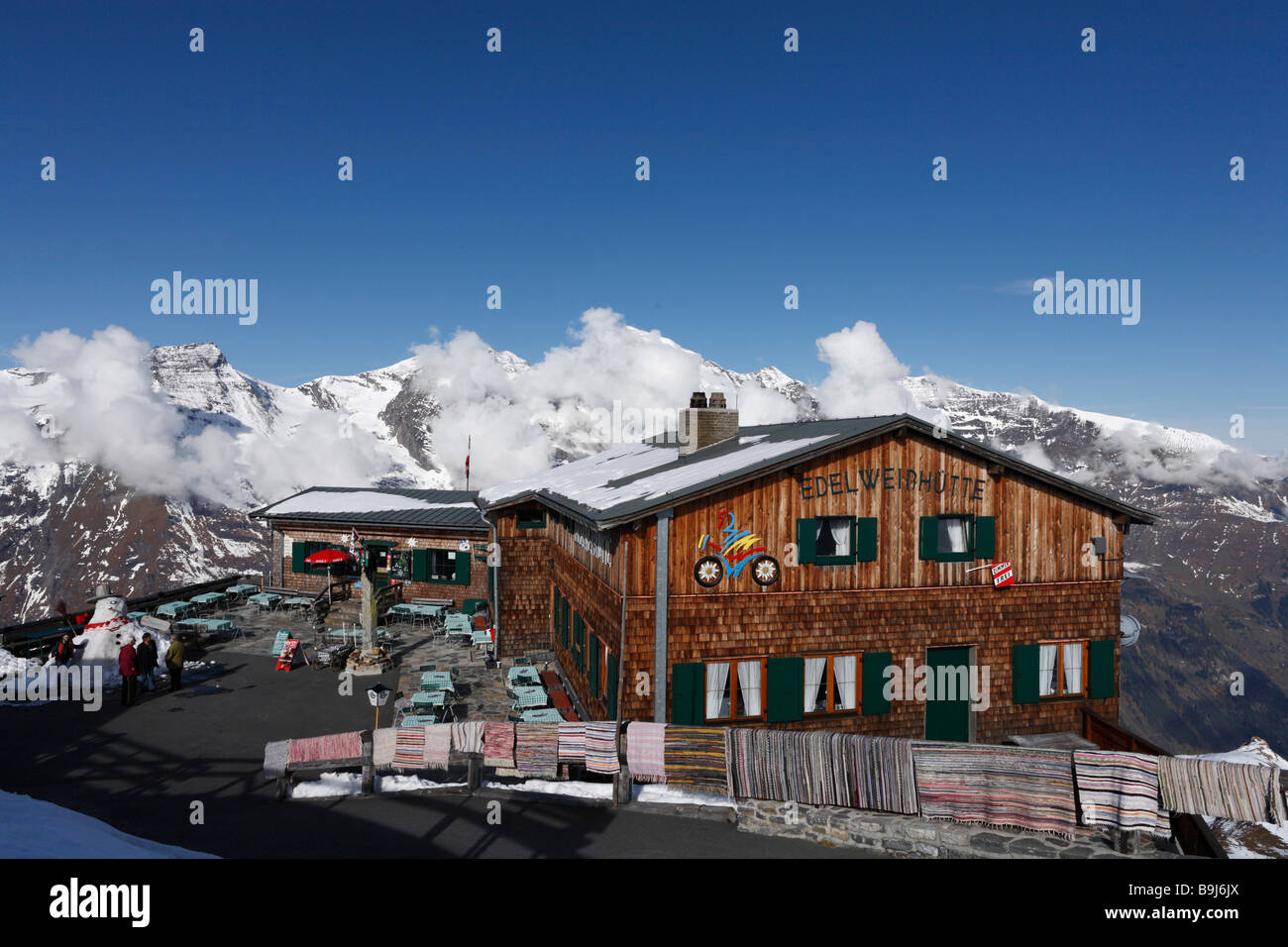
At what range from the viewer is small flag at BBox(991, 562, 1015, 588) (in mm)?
15320

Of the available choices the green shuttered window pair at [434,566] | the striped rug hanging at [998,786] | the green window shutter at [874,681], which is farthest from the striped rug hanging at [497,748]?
the green shuttered window pair at [434,566]

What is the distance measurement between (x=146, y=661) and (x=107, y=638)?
2103mm

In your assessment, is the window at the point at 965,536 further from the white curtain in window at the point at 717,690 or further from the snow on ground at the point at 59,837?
the snow on ground at the point at 59,837

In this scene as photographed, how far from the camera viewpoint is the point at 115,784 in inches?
467

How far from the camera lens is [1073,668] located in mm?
15914

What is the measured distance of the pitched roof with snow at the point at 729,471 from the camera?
13461 millimetres

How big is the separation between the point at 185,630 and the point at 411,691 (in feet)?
35.8

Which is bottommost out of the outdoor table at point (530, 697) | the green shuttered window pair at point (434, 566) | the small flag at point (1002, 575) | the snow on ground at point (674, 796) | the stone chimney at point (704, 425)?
the snow on ground at point (674, 796)

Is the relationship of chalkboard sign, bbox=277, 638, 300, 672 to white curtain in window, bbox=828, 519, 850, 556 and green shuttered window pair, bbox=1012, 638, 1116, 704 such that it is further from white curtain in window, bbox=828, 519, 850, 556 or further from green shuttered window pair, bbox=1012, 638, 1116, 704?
green shuttered window pair, bbox=1012, 638, 1116, 704

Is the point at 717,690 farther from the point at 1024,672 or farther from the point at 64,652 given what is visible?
the point at 64,652

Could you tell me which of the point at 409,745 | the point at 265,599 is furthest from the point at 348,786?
the point at 265,599

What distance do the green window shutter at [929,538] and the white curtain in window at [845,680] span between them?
2617 millimetres

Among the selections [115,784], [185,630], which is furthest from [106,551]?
[115,784]
